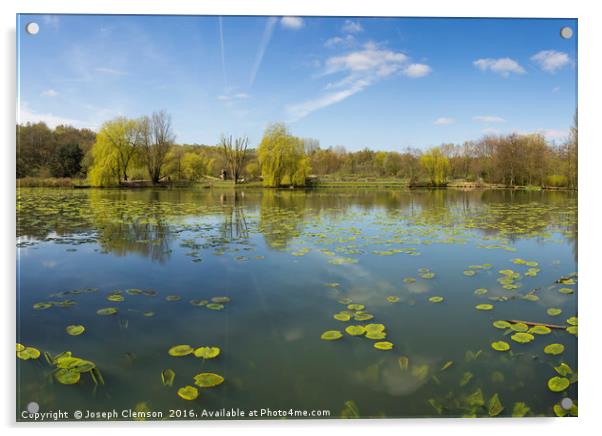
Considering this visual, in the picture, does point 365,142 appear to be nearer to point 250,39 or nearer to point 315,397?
point 250,39

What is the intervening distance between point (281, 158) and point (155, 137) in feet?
3.92

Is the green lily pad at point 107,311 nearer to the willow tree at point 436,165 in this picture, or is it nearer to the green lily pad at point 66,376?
the green lily pad at point 66,376

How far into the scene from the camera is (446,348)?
2570mm

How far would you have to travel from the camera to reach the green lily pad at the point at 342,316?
2.79 metres

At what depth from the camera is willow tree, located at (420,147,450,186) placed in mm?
3891

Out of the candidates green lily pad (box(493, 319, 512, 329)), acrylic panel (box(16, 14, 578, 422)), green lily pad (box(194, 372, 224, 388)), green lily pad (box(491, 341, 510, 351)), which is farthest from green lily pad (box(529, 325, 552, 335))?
green lily pad (box(194, 372, 224, 388))

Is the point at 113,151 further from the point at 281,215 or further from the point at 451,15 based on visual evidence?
the point at 451,15

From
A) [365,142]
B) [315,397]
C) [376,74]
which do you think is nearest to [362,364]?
[315,397]

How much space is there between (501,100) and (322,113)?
1.65m

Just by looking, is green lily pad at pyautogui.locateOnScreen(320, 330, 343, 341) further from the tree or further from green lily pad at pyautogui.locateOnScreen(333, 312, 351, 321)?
the tree

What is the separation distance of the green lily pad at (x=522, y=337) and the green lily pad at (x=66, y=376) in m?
2.80

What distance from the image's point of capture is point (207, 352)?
99.0 inches

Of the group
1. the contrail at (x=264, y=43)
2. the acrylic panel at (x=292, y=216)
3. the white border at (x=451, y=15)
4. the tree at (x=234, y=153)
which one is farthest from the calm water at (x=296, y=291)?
the contrail at (x=264, y=43)

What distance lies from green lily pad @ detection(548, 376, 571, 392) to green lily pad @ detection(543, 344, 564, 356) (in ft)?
0.51
